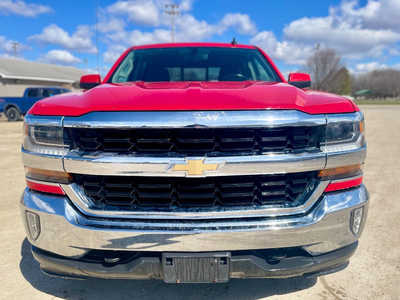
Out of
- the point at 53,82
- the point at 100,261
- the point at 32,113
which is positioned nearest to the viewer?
the point at 100,261

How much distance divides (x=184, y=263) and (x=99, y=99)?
1071mm

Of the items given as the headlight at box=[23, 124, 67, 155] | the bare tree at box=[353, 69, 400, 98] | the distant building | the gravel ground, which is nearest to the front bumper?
the headlight at box=[23, 124, 67, 155]

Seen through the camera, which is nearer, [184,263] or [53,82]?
[184,263]

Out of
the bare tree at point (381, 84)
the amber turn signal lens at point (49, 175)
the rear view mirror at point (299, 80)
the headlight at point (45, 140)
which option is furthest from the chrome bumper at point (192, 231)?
the bare tree at point (381, 84)

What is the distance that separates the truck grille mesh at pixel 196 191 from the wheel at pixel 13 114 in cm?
1707

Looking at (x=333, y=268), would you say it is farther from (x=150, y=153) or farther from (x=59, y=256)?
(x=59, y=256)

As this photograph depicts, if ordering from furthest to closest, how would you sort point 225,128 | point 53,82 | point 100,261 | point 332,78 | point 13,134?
point 332,78 < point 53,82 < point 13,134 < point 100,261 < point 225,128

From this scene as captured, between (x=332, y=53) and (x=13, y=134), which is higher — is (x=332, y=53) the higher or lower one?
the higher one

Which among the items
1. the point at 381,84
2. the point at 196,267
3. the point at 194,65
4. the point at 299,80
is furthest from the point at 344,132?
the point at 381,84

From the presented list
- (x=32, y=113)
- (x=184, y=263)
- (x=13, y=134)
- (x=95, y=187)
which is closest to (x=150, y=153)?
(x=95, y=187)

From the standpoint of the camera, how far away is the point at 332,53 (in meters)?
62.2

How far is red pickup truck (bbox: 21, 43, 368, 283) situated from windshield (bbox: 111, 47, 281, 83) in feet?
4.49

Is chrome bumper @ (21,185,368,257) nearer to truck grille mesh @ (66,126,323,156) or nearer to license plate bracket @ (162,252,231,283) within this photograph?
license plate bracket @ (162,252,231,283)

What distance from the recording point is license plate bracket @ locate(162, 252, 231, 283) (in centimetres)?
Result: 170
